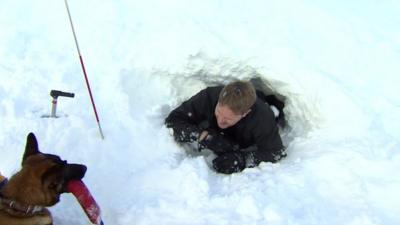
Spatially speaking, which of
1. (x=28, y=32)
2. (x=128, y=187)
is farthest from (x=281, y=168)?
(x=28, y=32)

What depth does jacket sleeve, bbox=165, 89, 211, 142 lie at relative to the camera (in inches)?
204

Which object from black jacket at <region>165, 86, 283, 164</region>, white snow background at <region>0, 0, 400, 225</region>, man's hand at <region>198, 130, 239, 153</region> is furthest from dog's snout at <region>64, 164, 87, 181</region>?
man's hand at <region>198, 130, 239, 153</region>

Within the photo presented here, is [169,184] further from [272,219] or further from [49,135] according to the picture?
[49,135]

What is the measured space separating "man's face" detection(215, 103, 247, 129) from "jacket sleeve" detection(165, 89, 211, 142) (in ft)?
1.27

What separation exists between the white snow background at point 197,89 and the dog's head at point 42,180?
1.02m

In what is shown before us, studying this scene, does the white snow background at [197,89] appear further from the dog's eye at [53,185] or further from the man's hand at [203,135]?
the dog's eye at [53,185]

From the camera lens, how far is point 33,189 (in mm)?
3283

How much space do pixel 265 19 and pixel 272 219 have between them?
3.28 m

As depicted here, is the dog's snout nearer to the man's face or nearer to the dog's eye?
the dog's eye

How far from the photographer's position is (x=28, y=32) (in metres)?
6.12

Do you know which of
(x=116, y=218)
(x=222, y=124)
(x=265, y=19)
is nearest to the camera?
(x=116, y=218)

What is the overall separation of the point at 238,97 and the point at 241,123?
0.81m

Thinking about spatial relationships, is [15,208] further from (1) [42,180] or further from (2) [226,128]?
(2) [226,128]

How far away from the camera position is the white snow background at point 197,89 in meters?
4.51
